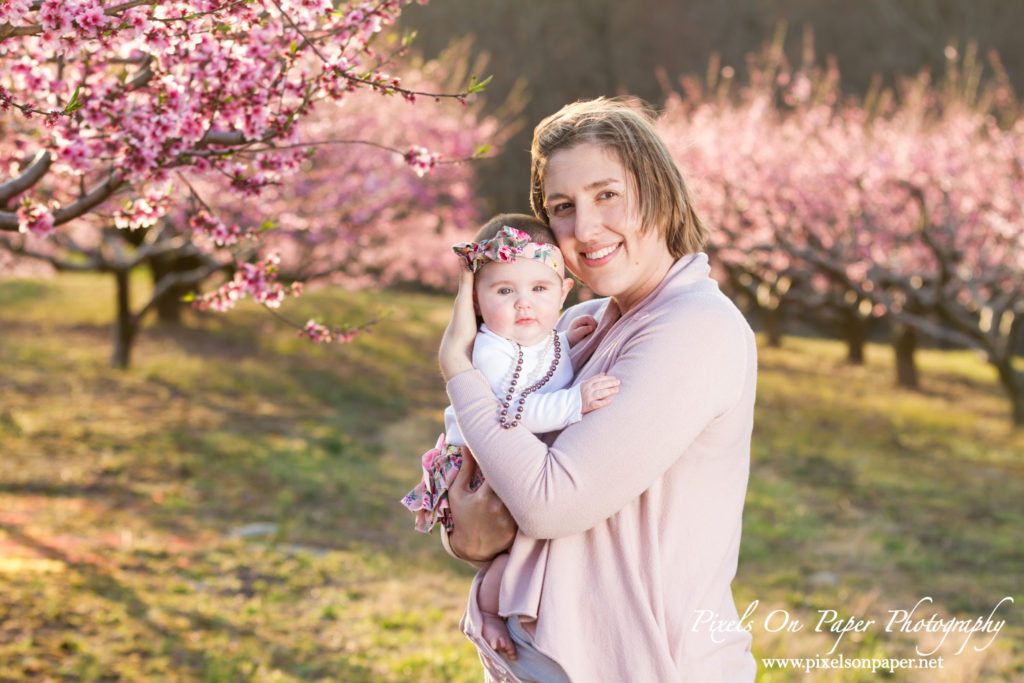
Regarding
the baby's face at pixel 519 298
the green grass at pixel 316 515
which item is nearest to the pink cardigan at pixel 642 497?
the baby's face at pixel 519 298

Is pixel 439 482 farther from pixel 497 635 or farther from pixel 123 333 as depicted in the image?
pixel 123 333

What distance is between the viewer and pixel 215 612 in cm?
567

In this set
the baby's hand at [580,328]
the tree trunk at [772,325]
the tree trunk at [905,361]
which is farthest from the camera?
the tree trunk at [772,325]

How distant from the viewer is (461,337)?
2.05 m

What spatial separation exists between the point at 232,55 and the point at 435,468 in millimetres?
1598

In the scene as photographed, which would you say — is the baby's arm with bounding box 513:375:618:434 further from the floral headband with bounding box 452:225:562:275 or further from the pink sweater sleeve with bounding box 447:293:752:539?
the floral headband with bounding box 452:225:562:275

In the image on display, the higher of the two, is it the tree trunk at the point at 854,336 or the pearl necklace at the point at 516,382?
the pearl necklace at the point at 516,382

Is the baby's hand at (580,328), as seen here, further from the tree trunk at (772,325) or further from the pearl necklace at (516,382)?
the tree trunk at (772,325)

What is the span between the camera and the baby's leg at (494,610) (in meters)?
1.98

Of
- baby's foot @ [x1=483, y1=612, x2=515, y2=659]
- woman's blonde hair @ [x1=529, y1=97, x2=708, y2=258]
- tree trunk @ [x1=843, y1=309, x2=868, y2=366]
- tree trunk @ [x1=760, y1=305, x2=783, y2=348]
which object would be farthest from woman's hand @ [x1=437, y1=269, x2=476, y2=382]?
tree trunk @ [x1=760, y1=305, x2=783, y2=348]

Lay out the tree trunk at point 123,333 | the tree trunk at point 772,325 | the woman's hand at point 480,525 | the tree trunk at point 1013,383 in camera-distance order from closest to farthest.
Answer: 1. the woman's hand at point 480,525
2. the tree trunk at point 1013,383
3. the tree trunk at point 123,333
4. the tree trunk at point 772,325

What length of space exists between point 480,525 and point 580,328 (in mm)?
655

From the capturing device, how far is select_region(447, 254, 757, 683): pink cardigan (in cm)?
173

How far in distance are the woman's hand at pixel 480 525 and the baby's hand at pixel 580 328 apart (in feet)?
1.76
